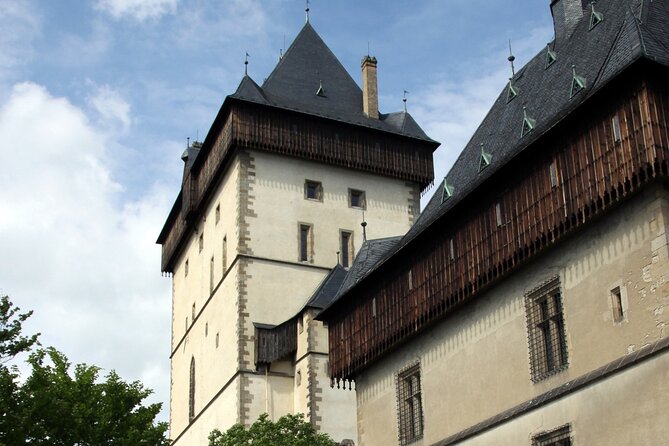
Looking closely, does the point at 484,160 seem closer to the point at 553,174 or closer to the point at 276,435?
the point at 553,174

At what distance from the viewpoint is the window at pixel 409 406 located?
23188 millimetres

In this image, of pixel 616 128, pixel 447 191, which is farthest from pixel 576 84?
pixel 447 191

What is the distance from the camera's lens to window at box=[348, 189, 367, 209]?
4091 centimetres

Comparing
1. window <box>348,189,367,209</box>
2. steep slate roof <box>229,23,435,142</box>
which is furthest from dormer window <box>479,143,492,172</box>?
steep slate roof <box>229,23,435,142</box>

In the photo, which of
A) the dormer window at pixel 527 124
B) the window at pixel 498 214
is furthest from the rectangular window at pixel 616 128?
the dormer window at pixel 527 124

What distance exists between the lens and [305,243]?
130ft

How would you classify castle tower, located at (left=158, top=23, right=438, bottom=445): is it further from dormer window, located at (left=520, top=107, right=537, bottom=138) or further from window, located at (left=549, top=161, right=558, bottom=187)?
window, located at (left=549, top=161, right=558, bottom=187)

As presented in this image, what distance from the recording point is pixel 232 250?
3938cm

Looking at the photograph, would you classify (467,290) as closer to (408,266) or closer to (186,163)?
(408,266)

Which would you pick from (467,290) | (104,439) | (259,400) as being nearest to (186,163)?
(259,400)

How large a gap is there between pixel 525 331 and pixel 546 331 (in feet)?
1.90

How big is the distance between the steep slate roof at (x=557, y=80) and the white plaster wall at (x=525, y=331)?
211 centimetres

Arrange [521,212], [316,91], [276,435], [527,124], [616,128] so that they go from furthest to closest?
[316,91] → [276,435] → [527,124] → [521,212] → [616,128]

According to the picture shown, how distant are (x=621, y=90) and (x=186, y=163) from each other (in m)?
34.5
